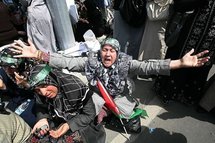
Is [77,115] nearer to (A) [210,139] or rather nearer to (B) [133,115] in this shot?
(B) [133,115]

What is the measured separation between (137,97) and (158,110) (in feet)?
1.23

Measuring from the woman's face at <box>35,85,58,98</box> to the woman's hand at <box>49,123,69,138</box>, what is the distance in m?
0.31

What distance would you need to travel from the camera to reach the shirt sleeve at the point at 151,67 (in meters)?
2.73

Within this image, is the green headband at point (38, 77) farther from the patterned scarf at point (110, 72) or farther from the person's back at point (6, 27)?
the person's back at point (6, 27)

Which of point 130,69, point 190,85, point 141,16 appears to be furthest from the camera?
point 141,16

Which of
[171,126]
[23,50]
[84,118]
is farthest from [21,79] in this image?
[171,126]

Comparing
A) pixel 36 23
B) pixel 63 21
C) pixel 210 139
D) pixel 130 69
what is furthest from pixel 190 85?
pixel 36 23

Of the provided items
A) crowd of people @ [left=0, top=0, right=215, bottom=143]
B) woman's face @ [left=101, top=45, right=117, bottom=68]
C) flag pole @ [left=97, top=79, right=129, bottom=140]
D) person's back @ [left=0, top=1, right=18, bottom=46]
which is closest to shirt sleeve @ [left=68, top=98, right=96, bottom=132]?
crowd of people @ [left=0, top=0, right=215, bottom=143]

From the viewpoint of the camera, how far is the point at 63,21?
13.9 feet

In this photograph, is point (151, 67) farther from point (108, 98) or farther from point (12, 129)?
point (12, 129)

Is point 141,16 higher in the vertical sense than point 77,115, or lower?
higher

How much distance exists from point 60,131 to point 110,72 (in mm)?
843

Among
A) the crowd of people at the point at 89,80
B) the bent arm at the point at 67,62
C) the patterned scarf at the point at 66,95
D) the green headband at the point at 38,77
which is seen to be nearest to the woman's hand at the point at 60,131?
the crowd of people at the point at 89,80

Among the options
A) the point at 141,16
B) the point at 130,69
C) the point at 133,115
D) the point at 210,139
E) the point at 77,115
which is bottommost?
the point at 210,139
